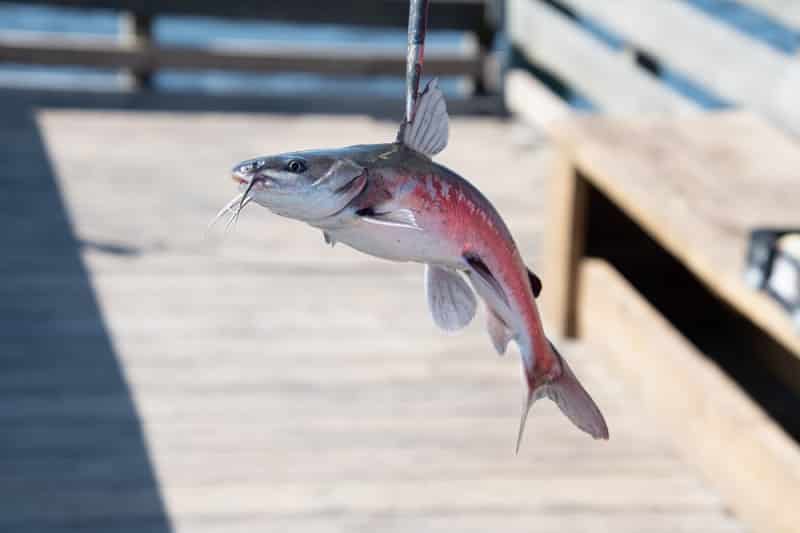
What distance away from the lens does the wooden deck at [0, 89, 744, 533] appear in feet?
10.9

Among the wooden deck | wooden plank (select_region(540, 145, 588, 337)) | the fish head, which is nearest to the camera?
the fish head

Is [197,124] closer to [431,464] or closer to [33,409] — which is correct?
[33,409]

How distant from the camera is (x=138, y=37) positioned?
23.0 feet

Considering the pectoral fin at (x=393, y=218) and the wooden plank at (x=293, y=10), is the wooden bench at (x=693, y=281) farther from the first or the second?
the wooden plank at (x=293, y=10)

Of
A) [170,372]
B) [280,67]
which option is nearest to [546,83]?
[280,67]

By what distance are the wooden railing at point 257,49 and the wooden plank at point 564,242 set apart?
274 centimetres

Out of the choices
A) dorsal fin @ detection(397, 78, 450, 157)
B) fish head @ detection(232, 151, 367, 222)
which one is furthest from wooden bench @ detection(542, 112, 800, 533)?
fish head @ detection(232, 151, 367, 222)

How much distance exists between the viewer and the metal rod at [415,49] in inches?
35.2

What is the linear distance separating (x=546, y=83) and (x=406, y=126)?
599cm

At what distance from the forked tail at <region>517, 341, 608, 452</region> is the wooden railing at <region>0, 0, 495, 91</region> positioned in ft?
19.8

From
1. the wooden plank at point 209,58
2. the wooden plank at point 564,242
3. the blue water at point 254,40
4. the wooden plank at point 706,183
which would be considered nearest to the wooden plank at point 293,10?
the wooden plank at point 209,58

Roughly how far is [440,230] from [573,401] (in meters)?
0.16

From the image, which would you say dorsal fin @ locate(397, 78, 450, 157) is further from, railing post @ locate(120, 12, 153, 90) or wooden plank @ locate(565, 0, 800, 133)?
railing post @ locate(120, 12, 153, 90)

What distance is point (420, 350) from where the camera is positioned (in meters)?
4.28
